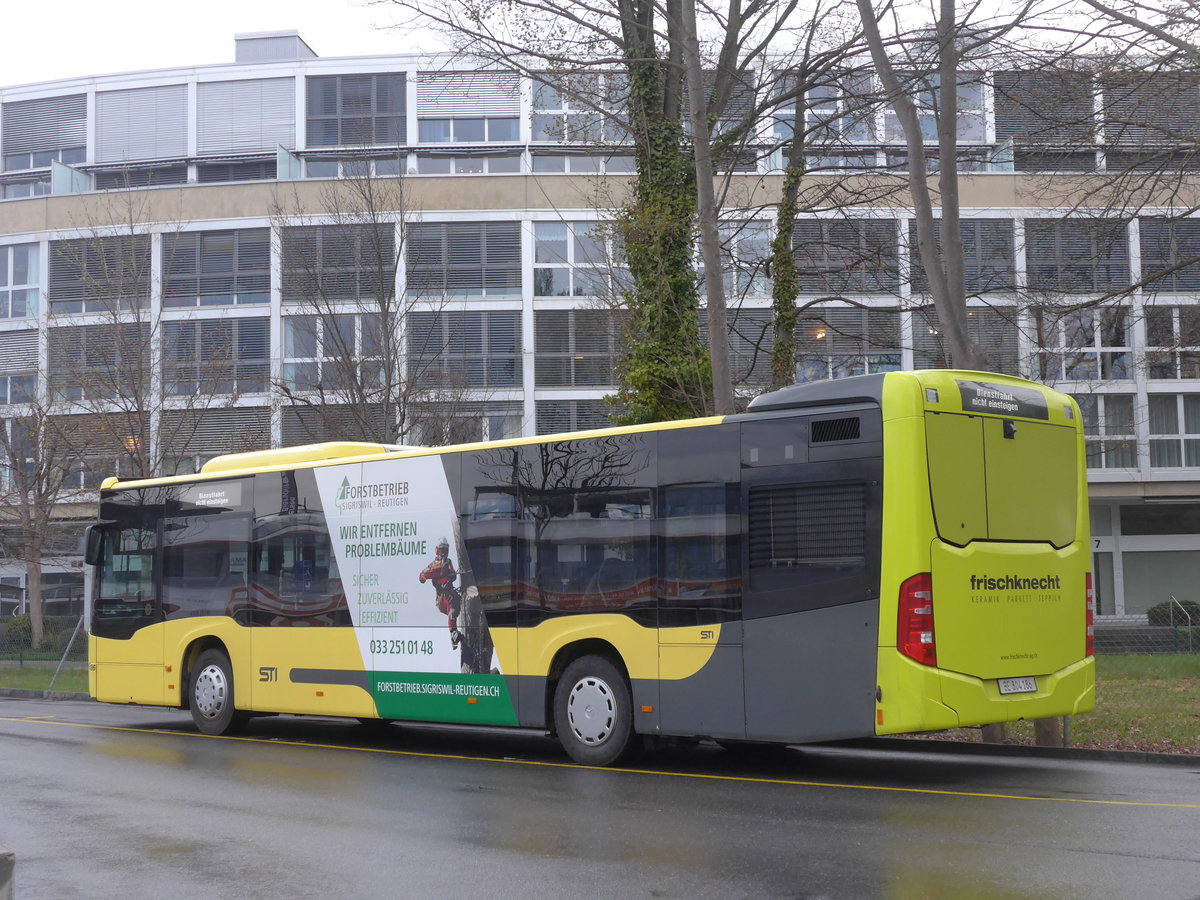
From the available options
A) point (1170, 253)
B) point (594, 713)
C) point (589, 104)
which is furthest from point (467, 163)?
point (594, 713)

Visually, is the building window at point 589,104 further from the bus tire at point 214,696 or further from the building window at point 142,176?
the building window at point 142,176

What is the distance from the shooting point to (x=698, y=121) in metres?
16.0

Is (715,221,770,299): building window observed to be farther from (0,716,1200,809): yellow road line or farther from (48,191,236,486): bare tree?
(0,716,1200,809): yellow road line

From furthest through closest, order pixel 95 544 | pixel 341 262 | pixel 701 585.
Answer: pixel 341 262 < pixel 95 544 < pixel 701 585

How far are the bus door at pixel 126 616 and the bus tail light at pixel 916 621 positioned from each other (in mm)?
10458

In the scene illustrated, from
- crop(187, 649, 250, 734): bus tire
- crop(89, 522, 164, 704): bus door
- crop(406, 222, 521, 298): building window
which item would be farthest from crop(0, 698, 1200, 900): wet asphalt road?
crop(406, 222, 521, 298): building window

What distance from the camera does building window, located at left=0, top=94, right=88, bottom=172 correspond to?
46969 millimetres

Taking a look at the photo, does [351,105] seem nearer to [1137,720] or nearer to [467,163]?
[467,163]

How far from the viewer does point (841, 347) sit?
94.9ft

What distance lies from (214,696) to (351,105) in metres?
32.8

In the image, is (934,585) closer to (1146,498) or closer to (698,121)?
(698,121)

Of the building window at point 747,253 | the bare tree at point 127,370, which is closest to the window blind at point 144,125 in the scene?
the bare tree at point 127,370

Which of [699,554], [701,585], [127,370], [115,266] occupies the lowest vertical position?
[701,585]

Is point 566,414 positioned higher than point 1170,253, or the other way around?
point 1170,253
